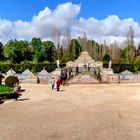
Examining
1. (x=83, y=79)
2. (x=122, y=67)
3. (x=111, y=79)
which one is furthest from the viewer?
(x=122, y=67)

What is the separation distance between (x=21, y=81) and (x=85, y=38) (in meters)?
63.2

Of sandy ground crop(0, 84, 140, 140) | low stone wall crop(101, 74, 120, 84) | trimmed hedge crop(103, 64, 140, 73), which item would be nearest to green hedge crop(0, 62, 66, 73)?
trimmed hedge crop(103, 64, 140, 73)

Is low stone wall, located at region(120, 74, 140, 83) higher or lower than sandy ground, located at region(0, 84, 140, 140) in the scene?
higher

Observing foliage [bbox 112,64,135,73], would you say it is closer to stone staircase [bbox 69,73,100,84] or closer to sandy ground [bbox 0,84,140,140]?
stone staircase [bbox 69,73,100,84]

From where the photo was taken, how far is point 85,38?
106250 millimetres

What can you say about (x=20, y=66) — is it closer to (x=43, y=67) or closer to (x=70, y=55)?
(x=43, y=67)

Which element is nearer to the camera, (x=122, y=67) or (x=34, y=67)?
(x=122, y=67)

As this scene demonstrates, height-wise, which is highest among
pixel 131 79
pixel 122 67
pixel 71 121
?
pixel 122 67

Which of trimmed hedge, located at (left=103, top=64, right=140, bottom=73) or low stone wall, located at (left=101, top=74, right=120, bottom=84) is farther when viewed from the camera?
trimmed hedge, located at (left=103, top=64, right=140, bottom=73)

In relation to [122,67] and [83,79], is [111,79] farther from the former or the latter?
[122,67]

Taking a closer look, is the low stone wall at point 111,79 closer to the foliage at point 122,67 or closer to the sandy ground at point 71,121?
the sandy ground at point 71,121

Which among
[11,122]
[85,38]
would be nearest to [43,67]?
[85,38]

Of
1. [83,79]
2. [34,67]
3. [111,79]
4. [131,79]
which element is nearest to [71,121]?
[83,79]

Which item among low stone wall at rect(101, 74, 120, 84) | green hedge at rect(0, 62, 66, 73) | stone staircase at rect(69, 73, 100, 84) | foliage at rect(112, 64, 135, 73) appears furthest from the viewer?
green hedge at rect(0, 62, 66, 73)
